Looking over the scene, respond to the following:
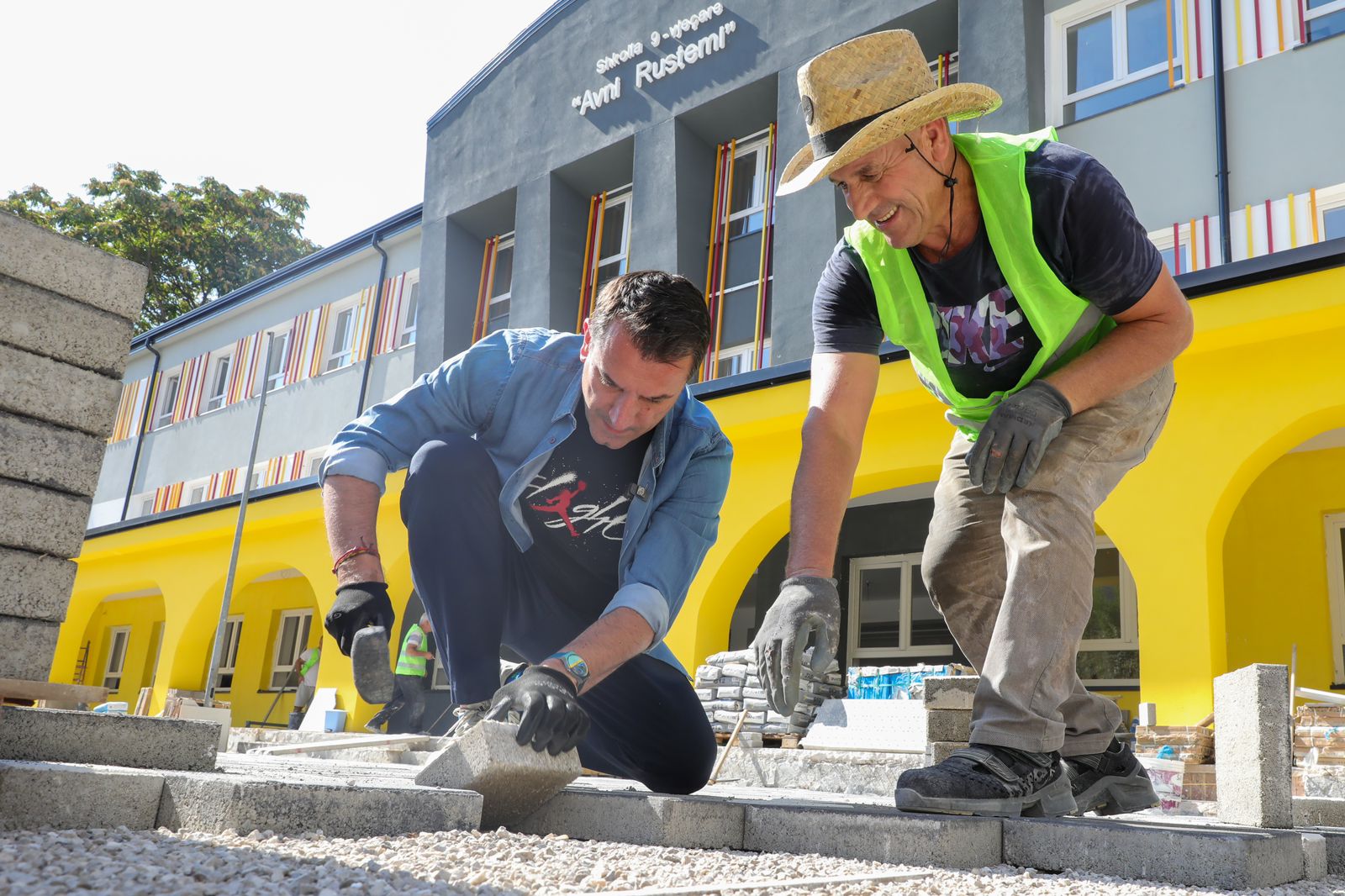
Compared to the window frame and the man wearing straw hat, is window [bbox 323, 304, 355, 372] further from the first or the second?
the man wearing straw hat

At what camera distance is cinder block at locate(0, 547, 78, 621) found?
265 centimetres

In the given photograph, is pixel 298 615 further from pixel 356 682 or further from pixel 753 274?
pixel 356 682

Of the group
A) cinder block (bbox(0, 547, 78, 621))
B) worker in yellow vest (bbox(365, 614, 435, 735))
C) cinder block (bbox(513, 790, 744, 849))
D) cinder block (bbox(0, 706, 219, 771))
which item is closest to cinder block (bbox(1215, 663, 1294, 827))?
cinder block (bbox(513, 790, 744, 849))

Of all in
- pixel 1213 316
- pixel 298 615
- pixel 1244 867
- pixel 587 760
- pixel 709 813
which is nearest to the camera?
pixel 1244 867

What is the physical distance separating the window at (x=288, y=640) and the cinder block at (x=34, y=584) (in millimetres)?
18280

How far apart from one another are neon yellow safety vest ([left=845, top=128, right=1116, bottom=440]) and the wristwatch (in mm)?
1305

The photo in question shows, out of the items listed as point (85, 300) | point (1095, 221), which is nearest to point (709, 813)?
point (1095, 221)

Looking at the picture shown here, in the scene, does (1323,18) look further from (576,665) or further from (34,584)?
(34,584)

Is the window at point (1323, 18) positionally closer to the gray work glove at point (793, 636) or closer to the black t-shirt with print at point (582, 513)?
the black t-shirt with print at point (582, 513)

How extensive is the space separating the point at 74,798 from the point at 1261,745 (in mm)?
2545

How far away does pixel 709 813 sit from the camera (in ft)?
8.14

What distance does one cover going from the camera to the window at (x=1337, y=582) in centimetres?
1011

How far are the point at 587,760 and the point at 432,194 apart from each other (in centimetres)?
1550

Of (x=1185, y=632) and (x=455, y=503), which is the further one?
(x=1185, y=632)
